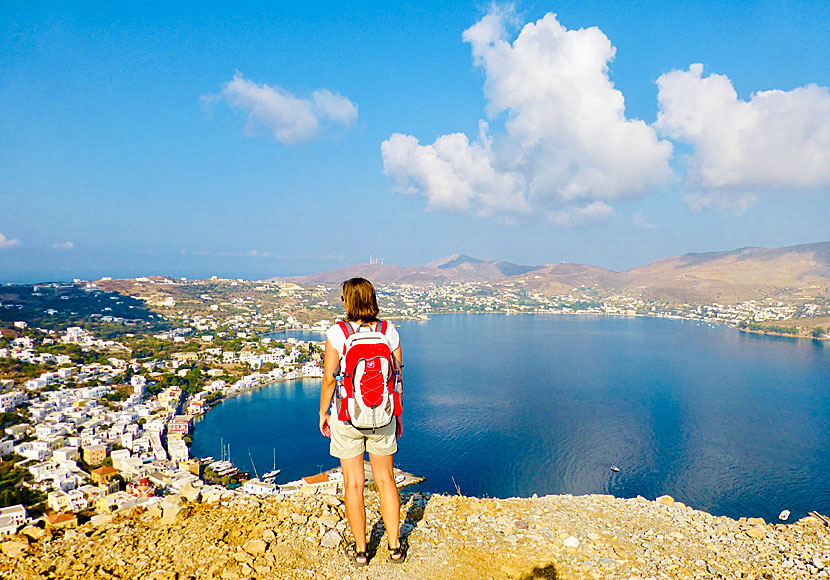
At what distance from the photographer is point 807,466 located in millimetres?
19828

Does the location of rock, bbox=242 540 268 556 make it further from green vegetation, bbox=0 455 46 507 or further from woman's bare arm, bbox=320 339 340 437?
green vegetation, bbox=0 455 46 507

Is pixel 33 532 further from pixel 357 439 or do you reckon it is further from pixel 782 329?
pixel 782 329

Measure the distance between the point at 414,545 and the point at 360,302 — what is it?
149 cm

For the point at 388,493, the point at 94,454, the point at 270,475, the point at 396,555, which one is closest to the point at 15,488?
the point at 94,454

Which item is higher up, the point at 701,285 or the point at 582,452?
the point at 701,285

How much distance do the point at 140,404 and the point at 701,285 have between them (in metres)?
122

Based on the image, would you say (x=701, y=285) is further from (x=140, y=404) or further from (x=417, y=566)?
(x=417, y=566)

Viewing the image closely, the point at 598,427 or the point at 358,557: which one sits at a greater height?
the point at 358,557

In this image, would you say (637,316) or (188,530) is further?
(637,316)

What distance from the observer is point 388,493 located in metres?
2.29

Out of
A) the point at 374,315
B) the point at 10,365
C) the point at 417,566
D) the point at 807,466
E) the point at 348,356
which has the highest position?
the point at 374,315

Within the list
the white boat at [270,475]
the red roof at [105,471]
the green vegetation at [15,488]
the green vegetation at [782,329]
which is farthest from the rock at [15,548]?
the green vegetation at [782,329]

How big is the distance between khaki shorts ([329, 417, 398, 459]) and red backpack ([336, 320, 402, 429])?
0.05 m

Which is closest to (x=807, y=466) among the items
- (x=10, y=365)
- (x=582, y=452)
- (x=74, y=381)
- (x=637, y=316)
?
(x=582, y=452)
